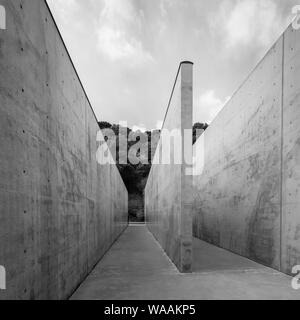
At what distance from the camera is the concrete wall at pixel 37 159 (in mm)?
1799

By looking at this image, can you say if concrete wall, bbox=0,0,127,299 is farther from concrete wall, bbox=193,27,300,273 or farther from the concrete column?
concrete wall, bbox=193,27,300,273

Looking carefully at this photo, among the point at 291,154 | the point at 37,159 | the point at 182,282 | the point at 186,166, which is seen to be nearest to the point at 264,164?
the point at 291,154

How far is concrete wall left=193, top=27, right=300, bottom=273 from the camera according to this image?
4.73 m

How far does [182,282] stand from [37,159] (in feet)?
9.88

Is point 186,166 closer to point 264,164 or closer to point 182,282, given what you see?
point 264,164

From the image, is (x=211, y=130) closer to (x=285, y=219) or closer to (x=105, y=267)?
(x=285, y=219)

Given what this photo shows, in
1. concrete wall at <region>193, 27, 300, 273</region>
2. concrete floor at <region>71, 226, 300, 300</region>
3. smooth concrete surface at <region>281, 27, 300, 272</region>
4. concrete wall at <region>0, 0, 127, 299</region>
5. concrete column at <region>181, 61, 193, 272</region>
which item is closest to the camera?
concrete wall at <region>0, 0, 127, 299</region>

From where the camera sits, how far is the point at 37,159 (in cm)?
229

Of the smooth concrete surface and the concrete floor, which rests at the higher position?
the smooth concrete surface

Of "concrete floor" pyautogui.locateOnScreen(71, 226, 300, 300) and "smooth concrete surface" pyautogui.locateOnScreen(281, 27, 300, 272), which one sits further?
"smooth concrete surface" pyautogui.locateOnScreen(281, 27, 300, 272)

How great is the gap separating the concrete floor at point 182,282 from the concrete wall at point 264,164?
0.62 metres

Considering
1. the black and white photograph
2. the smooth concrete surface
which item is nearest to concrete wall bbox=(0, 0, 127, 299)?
the black and white photograph

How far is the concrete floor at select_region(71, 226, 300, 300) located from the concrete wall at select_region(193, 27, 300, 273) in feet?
2.04
